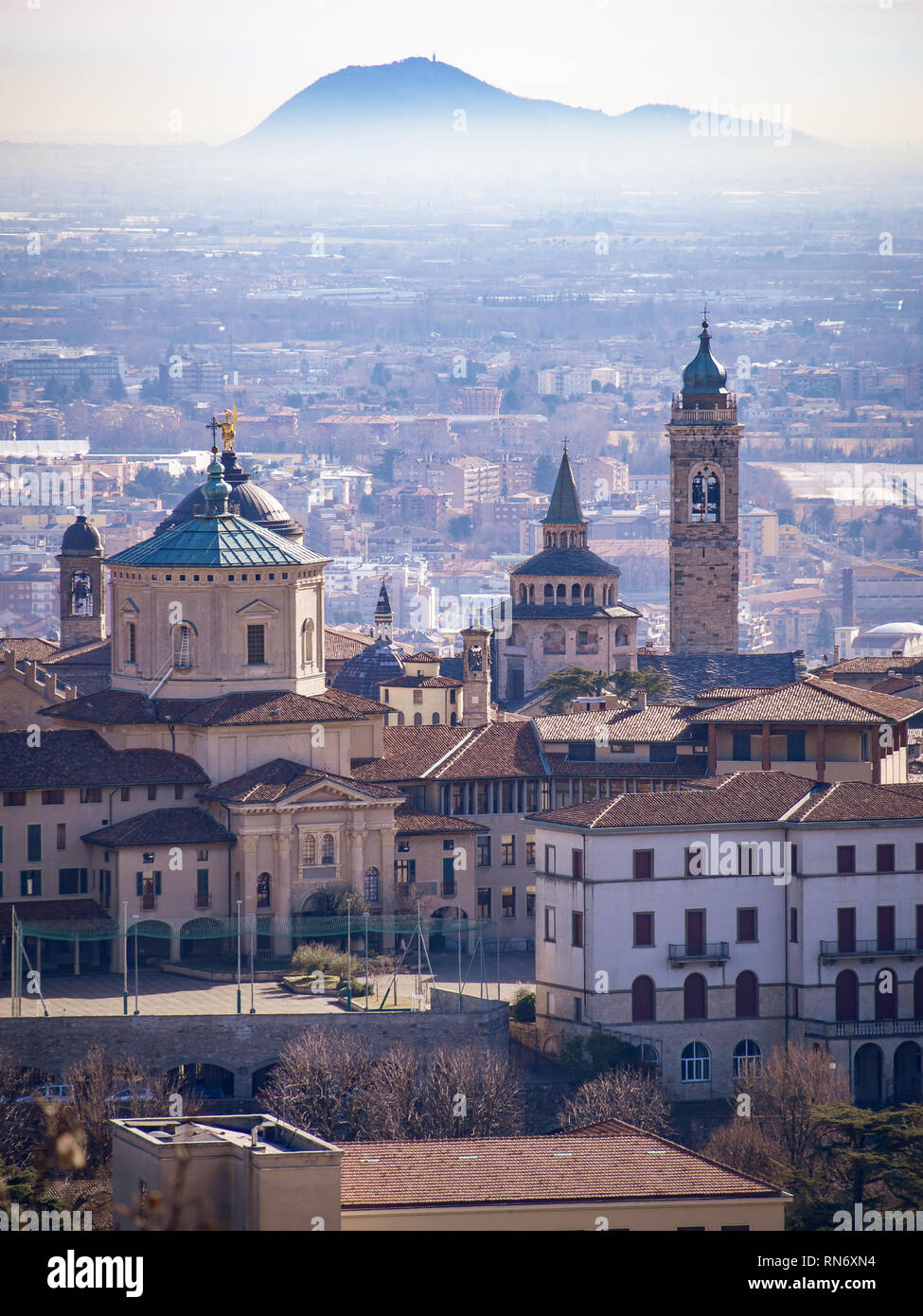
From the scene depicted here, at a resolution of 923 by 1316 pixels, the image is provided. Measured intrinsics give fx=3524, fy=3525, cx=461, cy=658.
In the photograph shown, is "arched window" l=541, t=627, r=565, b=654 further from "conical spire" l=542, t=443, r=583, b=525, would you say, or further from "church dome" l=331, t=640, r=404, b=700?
"church dome" l=331, t=640, r=404, b=700

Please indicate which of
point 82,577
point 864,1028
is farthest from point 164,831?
point 82,577

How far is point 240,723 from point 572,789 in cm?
792

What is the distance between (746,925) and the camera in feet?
228

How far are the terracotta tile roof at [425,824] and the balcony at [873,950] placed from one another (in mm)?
12390

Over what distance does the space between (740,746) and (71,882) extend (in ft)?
50.0

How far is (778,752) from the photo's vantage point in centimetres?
7819

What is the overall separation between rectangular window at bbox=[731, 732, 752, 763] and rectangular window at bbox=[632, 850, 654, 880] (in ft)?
34.0

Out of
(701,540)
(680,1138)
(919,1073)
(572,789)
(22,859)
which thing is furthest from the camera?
(701,540)

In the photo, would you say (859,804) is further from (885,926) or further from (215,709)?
(215,709)

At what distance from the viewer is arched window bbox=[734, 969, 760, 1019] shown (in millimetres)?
69312

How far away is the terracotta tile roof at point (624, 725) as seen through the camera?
81.4 m

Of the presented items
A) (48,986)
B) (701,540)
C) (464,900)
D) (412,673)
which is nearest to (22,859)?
(48,986)
